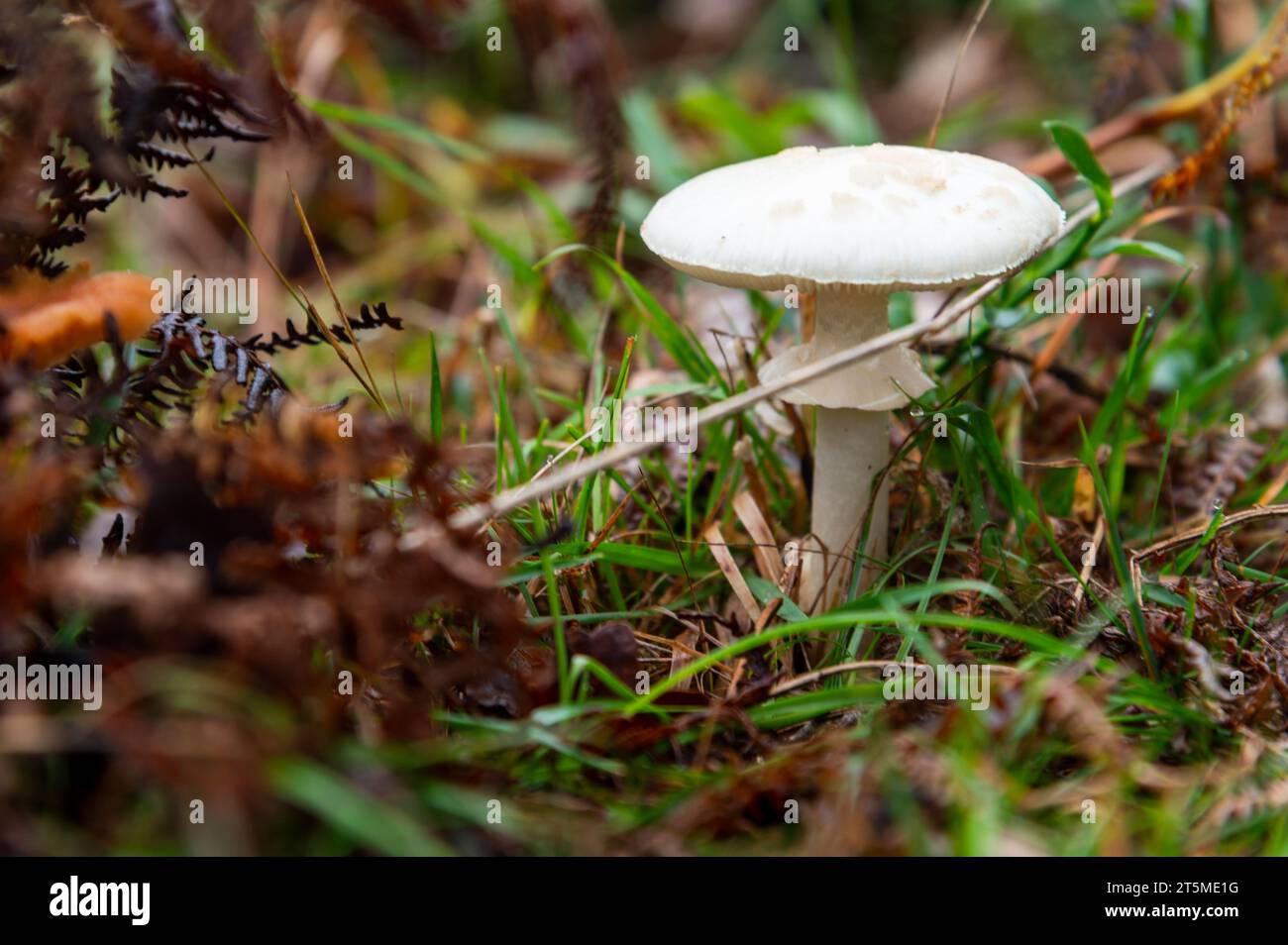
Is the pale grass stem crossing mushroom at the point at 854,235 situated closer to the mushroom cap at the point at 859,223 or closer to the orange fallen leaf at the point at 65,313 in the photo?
the mushroom cap at the point at 859,223

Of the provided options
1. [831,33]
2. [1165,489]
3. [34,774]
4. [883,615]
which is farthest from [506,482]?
[831,33]

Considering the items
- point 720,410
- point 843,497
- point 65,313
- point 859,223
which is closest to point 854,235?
point 859,223

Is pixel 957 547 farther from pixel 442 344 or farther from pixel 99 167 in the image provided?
pixel 442 344

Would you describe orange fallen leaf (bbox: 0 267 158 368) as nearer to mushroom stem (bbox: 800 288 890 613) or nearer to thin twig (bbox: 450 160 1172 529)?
thin twig (bbox: 450 160 1172 529)

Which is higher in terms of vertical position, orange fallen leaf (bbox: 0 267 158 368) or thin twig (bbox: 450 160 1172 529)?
orange fallen leaf (bbox: 0 267 158 368)

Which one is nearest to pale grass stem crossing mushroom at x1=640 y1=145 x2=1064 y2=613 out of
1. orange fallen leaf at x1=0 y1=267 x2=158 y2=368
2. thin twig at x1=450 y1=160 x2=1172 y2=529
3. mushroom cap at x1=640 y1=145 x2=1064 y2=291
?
mushroom cap at x1=640 y1=145 x2=1064 y2=291

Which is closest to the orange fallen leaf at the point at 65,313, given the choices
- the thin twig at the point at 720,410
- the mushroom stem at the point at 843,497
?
the thin twig at the point at 720,410
